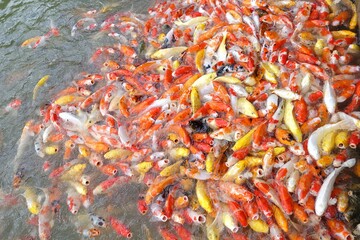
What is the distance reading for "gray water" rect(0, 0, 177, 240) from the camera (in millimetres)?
4734

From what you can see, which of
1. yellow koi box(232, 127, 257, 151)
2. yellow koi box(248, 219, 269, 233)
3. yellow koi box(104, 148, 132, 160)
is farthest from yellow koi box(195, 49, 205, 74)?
yellow koi box(248, 219, 269, 233)

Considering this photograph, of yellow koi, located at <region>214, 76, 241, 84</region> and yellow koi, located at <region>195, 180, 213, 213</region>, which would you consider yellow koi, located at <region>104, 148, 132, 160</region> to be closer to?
yellow koi, located at <region>195, 180, 213, 213</region>

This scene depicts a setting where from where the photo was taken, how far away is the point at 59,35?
7406mm

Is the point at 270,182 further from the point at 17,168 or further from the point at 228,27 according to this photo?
the point at 17,168

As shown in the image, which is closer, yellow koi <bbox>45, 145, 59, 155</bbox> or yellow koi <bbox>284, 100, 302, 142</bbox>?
yellow koi <bbox>284, 100, 302, 142</bbox>

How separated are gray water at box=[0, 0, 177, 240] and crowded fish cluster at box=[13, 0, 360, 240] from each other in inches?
6.4

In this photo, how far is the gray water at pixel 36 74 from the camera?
4734mm

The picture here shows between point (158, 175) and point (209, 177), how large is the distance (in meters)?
0.71

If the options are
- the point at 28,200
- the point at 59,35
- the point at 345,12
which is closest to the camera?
the point at 28,200

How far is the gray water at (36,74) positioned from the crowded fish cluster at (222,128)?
161 mm

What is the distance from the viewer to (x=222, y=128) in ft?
A: 15.4

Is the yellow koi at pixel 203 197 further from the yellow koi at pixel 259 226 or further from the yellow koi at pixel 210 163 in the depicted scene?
the yellow koi at pixel 259 226

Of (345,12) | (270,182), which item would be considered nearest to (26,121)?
(270,182)

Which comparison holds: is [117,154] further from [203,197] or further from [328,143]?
[328,143]
